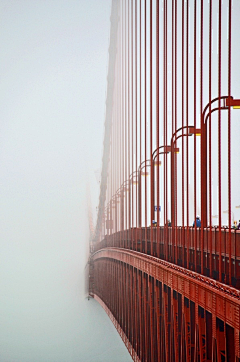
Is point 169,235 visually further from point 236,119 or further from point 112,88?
point 112,88

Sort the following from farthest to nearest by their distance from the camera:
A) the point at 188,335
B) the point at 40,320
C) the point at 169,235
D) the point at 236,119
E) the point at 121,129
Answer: the point at 40,320
the point at 121,129
the point at 169,235
the point at 236,119
the point at 188,335

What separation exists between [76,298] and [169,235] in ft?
143

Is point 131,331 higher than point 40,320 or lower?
higher

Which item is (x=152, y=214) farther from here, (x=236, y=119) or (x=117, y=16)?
(x=117, y=16)

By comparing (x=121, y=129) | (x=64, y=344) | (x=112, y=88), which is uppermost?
(x=112, y=88)

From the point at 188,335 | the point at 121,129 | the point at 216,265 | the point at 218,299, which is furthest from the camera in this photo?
the point at 121,129

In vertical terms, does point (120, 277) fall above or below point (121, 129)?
below

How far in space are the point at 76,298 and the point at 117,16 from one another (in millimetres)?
29785

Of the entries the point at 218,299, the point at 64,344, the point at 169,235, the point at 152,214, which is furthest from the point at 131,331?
the point at 64,344

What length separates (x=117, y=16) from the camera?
92.1 feet

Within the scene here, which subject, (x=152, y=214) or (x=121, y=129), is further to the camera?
(x=121, y=129)

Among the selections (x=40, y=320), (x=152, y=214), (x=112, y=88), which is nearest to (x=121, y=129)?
(x=112, y=88)

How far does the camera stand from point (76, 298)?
52688mm

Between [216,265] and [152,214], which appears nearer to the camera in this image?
[216,265]
